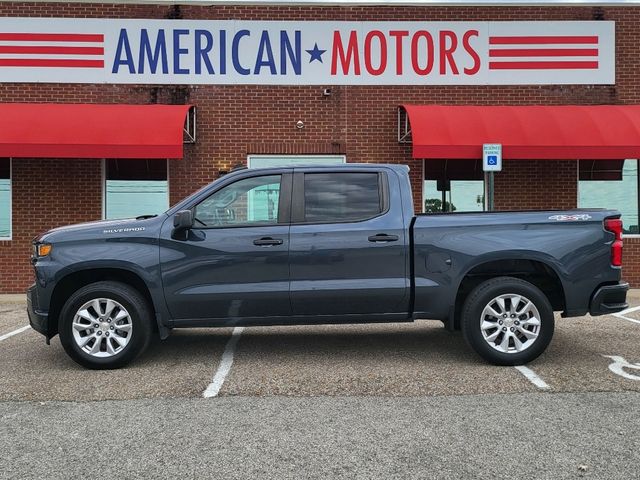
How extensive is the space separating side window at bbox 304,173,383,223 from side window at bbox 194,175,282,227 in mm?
328

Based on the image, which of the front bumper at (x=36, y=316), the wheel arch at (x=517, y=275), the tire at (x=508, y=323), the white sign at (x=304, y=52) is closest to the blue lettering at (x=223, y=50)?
the white sign at (x=304, y=52)

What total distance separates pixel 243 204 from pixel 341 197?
0.96m

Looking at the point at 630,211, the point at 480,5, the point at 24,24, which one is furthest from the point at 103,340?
the point at 630,211

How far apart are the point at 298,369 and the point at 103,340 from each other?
186 centimetres

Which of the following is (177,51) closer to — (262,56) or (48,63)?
(262,56)

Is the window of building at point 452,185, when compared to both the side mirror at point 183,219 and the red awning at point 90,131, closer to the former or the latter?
the red awning at point 90,131

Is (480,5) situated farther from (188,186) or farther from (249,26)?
(188,186)

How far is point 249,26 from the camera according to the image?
10.9 m

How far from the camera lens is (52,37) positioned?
35.2 ft

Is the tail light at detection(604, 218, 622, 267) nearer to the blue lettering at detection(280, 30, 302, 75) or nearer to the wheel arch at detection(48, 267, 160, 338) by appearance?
the wheel arch at detection(48, 267, 160, 338)

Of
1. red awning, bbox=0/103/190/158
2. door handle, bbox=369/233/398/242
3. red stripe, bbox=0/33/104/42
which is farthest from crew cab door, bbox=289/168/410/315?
red stripe, bbox=0/33/104/42

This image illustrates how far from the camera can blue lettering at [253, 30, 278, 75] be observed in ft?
35.8

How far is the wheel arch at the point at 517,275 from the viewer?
17.3ft

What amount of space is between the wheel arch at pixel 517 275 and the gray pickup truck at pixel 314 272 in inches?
2.5
